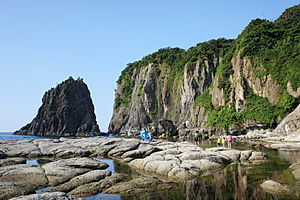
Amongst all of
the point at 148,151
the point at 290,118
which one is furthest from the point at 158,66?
the point at 148,151

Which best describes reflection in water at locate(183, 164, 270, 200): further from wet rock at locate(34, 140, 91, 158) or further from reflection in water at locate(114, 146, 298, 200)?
wet rock at locate(34, 140, 91, 158)

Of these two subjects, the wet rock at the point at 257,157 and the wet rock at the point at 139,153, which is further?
the wet rock at the point at 139,153

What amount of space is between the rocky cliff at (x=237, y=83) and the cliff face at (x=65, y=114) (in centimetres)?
3415

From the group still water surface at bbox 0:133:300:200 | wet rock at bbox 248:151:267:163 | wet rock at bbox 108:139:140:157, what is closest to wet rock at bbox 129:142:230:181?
still water surface at bbox 0:133:300:200

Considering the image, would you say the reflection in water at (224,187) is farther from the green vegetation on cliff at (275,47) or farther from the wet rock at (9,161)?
the green vegetation on cliff at (275,47)

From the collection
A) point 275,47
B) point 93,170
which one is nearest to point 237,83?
point 275,47

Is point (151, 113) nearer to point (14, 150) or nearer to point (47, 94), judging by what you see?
point (47, 94)

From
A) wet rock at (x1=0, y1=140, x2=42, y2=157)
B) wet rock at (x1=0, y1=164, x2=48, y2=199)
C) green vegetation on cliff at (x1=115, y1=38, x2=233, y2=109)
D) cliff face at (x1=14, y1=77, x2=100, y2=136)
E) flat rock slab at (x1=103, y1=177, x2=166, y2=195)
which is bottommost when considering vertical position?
flat rock slab at (x1=103, y1=177, x2=166, y2=195)

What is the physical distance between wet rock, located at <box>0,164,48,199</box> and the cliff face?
3759 inches

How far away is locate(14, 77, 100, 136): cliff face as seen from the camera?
10806 cm

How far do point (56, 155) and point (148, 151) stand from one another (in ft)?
29.0

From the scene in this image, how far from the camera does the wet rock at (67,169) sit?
449 inches

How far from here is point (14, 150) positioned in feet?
65.0

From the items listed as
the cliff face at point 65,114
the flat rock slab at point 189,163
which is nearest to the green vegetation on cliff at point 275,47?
the flat rock slab at point 189,163
